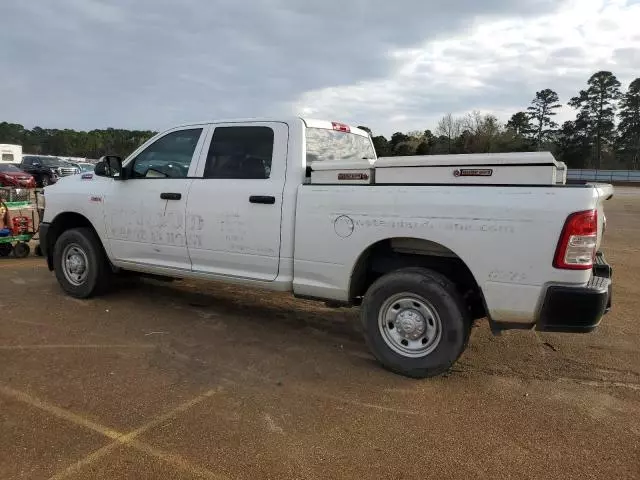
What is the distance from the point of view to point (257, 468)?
2.78m

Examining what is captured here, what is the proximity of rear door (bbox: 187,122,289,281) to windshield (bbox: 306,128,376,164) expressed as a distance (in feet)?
0.90

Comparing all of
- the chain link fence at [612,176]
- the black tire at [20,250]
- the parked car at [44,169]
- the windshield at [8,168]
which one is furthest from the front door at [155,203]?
the chain link fence at [612,176]

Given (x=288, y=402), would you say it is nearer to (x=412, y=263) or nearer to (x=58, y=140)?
(x=412, y=263)

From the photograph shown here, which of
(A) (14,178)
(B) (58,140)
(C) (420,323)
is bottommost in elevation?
(C) (420,323)

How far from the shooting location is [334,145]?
5129 mm

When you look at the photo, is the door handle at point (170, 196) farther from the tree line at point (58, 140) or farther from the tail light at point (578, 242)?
the tree line at point (58, 140)

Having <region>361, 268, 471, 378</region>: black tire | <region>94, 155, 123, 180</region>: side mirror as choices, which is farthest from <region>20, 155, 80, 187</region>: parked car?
<region>361, 268, 471, 378</region>: black tire

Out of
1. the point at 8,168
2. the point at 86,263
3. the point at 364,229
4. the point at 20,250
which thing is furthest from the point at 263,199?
the point at 8,168

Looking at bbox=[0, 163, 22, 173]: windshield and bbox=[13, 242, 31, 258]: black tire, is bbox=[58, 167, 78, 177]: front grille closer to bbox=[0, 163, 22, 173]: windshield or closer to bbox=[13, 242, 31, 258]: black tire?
bbox=[0, 163, 22, 173]: windshield

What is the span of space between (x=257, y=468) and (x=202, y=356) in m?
1.72

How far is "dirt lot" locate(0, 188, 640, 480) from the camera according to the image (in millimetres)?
2836

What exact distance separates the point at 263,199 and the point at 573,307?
8.48ft

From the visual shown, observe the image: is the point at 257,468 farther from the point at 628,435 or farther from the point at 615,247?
the point at 615,247

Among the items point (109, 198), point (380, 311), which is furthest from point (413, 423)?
point (109, 198)
